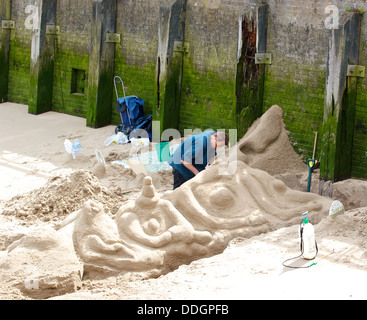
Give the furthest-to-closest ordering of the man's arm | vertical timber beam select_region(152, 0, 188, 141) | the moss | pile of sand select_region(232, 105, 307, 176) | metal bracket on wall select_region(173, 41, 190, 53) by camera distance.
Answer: metal bracket on wall select_region(173, 41, 190, 53), vertical timber beam select_region(152, 0, 188, 141), the moss, pile of sand select_region(232, 105, 307, 176), the man's arm

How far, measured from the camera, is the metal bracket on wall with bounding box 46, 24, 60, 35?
51.5 ft

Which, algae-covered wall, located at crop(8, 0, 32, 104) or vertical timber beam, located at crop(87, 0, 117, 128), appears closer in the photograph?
vertical timber beam, located at crop(87, 0, 117, 128)

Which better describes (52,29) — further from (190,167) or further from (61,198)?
(190,167)

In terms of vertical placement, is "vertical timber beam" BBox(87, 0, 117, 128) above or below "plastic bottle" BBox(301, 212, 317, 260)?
above

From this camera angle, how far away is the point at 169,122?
13.5 meters

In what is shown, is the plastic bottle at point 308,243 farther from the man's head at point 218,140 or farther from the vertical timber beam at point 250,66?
the vertical timber beam at point 250,66

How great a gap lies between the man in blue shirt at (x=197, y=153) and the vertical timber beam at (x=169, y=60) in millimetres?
3363

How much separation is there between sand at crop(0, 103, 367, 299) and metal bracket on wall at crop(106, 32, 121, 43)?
5.06 ft

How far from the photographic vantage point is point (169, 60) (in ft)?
43.9

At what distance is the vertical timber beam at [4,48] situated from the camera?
1670cm

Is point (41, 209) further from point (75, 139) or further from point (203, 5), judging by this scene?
point (203, 5)

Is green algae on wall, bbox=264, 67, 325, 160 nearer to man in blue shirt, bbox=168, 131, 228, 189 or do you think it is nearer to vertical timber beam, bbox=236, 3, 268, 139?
vertical timber beam, bbox=236, 3, 268, 139

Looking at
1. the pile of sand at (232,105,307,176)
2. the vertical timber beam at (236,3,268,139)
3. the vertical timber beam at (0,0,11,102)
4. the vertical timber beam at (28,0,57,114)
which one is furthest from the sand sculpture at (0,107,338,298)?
the vertical timber beam at (0,0,11,102)

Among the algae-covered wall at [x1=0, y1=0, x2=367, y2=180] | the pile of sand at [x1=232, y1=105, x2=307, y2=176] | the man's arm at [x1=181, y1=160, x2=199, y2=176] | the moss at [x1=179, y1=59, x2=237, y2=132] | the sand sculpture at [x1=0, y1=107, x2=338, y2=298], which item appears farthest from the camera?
the moss at [x1=179, y1=59, x2=237, y2=132]
